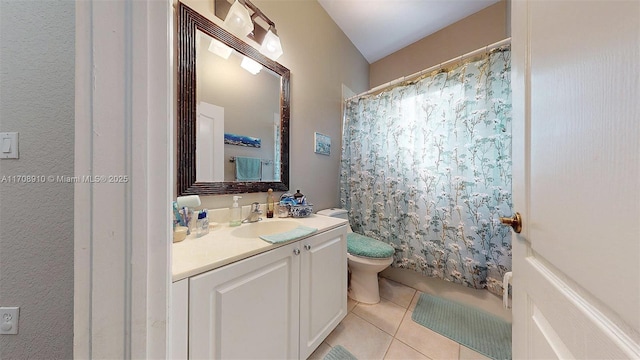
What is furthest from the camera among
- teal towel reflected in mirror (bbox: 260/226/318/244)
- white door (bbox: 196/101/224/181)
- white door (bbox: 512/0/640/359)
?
white door (bbox: 196/101/224/181)

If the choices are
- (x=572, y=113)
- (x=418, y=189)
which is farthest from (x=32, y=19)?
(x=418, y=189)

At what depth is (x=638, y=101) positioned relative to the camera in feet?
0.74

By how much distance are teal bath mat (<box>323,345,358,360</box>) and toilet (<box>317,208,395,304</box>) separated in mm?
484

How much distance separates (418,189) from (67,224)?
6.34 ft

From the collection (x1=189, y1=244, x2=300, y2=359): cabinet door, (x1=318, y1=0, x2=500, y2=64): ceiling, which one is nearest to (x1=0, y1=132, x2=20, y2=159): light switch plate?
(x1=189, y1=244, x2=300, y2=359): cabinet door

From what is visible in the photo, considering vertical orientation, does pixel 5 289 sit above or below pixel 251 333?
above

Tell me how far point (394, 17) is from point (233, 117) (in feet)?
5.93

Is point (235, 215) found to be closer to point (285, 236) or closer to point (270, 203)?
point (270, 203)

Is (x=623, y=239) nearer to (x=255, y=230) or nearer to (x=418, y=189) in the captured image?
(x=255, y=230)

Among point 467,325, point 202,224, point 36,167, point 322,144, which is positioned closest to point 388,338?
point 467,325

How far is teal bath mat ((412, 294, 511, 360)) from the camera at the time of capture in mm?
1212

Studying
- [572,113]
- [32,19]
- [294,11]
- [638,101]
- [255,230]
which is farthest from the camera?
[294,11]

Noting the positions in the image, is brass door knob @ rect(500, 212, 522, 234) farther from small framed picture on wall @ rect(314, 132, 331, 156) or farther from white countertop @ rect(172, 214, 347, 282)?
small framed picture on wall @ rect(314, 132, 331, 156)

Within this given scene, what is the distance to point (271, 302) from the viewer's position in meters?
0.86
